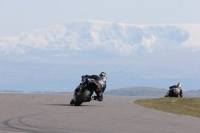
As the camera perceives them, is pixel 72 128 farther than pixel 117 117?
No

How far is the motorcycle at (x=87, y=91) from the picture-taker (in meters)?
28.5

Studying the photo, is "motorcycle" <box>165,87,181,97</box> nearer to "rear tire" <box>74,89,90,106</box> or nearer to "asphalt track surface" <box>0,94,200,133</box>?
"rear tire" <box>74,89,90,106</box>

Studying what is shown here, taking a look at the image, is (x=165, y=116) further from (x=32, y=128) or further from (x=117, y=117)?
(x=32, y=128)

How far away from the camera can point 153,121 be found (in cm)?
2044

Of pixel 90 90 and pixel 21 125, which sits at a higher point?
pixel 90 90

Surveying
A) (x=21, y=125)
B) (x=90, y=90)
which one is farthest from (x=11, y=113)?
(x=90, y=90)

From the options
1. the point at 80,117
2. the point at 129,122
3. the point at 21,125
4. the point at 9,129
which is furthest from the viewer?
the point at 80,117

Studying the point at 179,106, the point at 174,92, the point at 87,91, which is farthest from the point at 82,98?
the point at 174,92

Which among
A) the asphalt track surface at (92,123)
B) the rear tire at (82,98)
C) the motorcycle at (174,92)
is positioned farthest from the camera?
the motorcycle at (174,92)

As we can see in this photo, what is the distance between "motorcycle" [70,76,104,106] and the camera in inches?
1124

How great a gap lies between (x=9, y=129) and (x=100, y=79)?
13.7 meters

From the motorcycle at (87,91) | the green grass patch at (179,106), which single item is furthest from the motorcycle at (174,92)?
the motorcycle at (87,91)

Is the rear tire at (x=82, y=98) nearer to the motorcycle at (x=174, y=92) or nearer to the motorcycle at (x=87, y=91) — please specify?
the motorcycle at (x=87, y=91)

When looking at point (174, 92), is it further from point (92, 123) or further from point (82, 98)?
point (92, 123)
